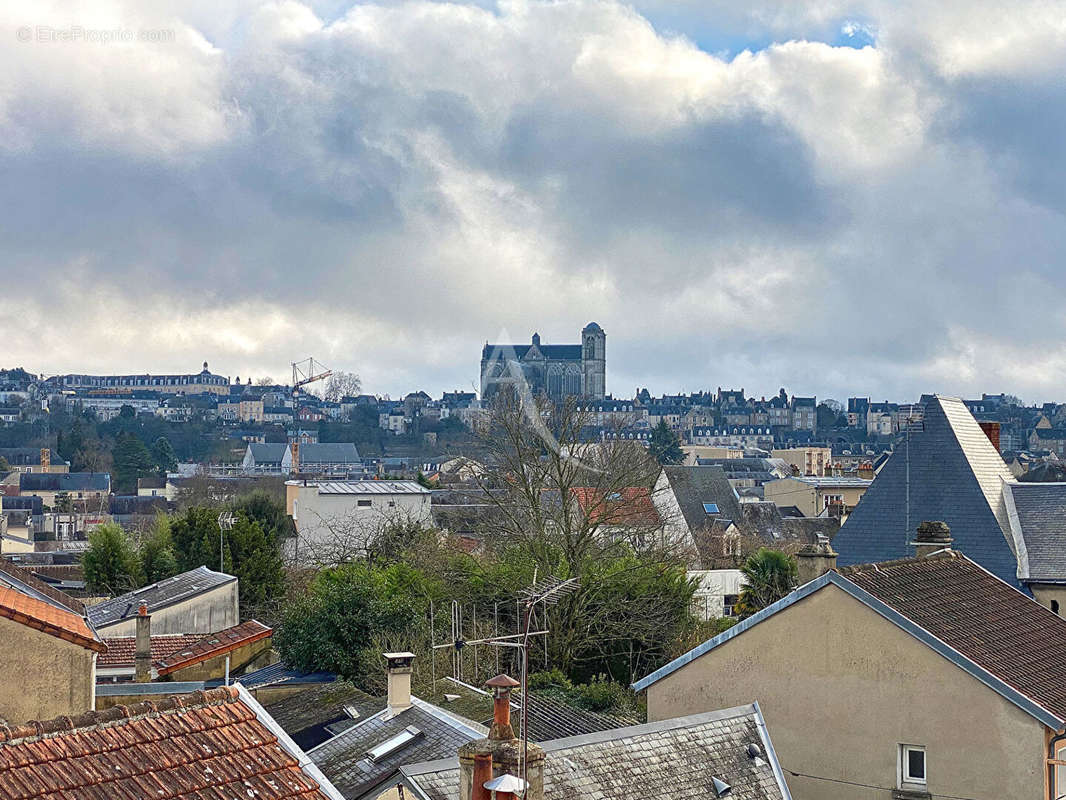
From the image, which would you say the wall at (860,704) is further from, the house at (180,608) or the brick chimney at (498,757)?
Result: the house at (180,608)

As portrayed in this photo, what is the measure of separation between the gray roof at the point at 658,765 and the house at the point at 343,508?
29.5 meters

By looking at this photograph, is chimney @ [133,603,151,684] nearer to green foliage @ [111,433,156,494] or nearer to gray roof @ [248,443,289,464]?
green foliage @ [111,433,156,494]

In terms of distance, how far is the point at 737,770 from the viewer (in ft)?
40.6

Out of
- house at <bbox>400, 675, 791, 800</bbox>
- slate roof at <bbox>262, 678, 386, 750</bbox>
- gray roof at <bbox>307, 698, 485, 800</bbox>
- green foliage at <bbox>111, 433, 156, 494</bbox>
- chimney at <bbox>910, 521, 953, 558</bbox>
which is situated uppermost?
green foliage at <bbox>111, 433, 156, 494</bbox>

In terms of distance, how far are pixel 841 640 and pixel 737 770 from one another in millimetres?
2453

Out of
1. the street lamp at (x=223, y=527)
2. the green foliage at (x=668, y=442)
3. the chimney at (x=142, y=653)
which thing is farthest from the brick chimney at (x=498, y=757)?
the green foliage at (x=668, y=442)

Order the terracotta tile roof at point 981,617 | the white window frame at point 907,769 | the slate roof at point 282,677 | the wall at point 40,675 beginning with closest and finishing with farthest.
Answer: the wall at point 40,675
the white window frame at point 907,769
the terracotta tile roof at point 981,617
the slate roof at point 282,677

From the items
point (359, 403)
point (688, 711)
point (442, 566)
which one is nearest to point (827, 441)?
point (359, 403)

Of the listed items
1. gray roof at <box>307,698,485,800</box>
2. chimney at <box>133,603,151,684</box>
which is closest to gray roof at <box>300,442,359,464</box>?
chimney at <box>133,603,151,684</box>

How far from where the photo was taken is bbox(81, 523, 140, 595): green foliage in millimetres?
37469

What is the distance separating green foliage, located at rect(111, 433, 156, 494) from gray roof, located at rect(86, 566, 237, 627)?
86.1 metres

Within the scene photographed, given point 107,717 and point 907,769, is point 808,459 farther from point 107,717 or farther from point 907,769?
point 107,717

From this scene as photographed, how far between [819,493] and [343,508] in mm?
27658

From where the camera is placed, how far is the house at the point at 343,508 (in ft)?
145
